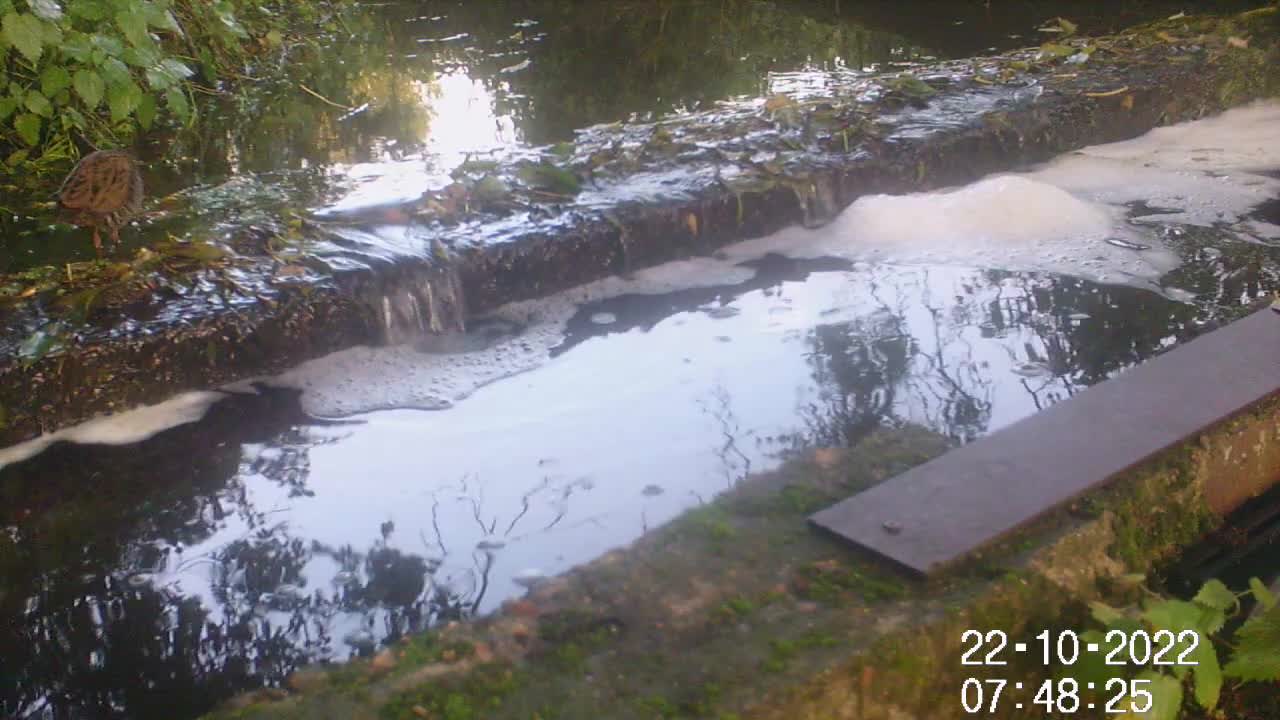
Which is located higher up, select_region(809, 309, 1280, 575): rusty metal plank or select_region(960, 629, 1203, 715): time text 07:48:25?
select_region(809, 309, 1280, 575): rusty metal plank

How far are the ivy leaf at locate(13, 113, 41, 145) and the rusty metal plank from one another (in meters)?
2.96

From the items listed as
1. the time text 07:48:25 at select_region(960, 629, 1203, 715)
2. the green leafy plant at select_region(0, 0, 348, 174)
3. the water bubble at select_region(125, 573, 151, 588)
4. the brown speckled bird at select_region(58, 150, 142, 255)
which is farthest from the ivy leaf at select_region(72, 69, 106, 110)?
the time text 07:48:25 at select_region(960, 629, 1203, 715)

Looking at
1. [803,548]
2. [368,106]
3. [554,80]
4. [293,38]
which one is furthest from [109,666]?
[293,38]

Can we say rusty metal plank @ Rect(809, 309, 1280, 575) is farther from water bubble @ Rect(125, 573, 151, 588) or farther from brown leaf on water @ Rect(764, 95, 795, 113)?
brown leaf on water @ Rect(764, 95, 795, 113)

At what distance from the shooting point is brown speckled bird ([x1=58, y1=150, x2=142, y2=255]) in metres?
2.84

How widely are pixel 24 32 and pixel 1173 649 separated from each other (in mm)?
3037

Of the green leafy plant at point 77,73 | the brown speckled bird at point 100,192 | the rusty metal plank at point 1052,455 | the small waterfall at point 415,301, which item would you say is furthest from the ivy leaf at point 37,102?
the rusty metal plank at point 1052,455

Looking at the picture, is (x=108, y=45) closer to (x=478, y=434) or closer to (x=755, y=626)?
(x=478, y=434)

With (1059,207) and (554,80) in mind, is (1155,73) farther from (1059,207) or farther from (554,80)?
(554,80)

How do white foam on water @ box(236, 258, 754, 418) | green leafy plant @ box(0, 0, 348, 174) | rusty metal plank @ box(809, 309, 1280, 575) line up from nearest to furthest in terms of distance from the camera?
rusty metal plank @ box(809, 309, 1280, 575) < white foam on water @ box(236, 258, 754, 418) < green leafy plant @ box(0, 0, 348, 174)

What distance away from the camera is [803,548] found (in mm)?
1687

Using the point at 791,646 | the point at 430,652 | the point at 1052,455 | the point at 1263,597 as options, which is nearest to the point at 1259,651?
the point at 1263,597

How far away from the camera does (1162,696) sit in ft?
5.03

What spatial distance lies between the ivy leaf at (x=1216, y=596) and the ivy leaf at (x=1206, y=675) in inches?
2.1
